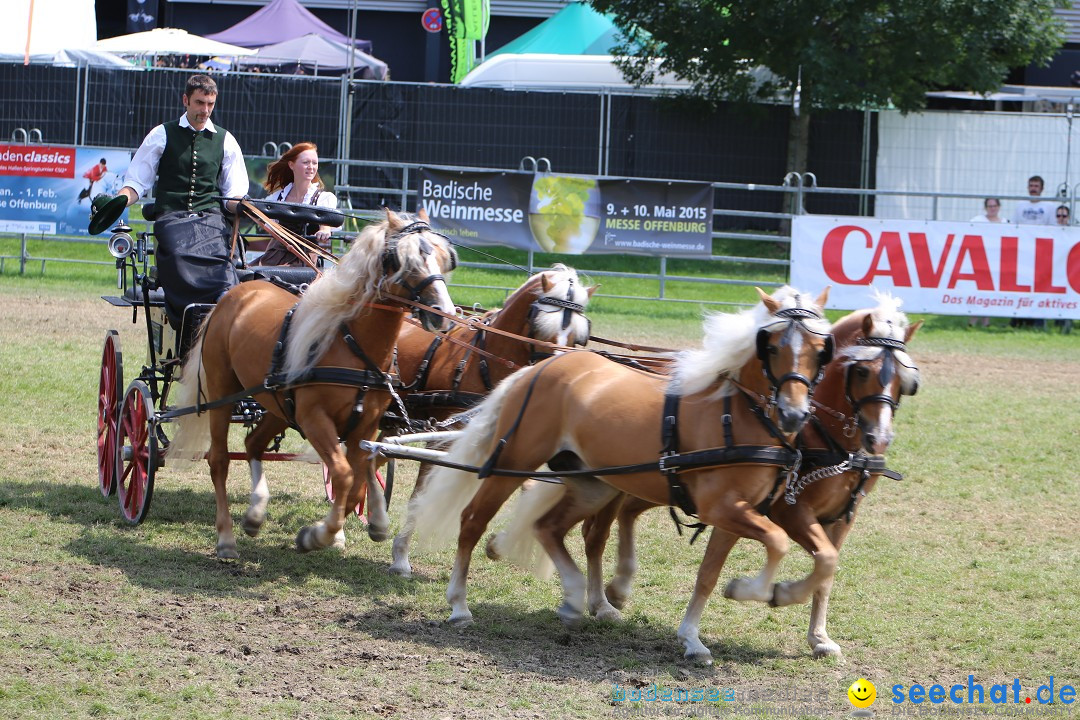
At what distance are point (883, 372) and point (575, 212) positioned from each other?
10.7m

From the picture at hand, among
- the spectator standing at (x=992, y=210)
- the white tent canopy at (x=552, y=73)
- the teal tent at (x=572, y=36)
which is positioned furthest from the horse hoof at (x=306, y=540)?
the teal tent at (x=572, y=36)

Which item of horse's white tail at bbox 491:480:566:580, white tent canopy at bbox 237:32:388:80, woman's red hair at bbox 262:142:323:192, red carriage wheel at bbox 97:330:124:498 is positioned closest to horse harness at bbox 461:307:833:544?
horse's white tail at bbox 491:480:566:580

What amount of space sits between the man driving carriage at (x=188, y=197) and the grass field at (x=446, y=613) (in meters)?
1.44

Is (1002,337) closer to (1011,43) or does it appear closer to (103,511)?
(1011,43)

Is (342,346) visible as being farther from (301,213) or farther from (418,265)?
(301,213)

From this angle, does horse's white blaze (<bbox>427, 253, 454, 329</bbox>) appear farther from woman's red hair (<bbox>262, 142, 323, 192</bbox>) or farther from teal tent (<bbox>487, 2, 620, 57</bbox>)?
teal tent (<bbox>487, 2, 620, 57</bbox>)

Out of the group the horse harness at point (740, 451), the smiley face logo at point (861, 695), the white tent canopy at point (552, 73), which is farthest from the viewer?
the white tent canopy at point (552, 73)

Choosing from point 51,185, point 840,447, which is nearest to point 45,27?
point 51,185

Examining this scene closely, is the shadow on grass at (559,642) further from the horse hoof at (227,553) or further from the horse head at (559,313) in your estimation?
the horse head at (559,313)

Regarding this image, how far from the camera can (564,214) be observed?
15.7 meters

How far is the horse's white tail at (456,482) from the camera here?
19.2 ft

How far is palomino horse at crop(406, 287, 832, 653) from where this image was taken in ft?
16.6

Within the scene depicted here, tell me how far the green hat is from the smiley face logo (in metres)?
4.59

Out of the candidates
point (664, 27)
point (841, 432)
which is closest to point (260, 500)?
point (841, 432)
